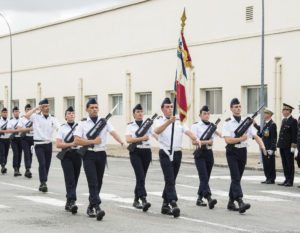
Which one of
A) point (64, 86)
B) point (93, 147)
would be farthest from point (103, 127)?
point (64, 86)

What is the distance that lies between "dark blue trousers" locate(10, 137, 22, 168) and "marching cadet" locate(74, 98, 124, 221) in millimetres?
8914

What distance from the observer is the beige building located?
31.2 m

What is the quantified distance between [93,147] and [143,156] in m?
1.57

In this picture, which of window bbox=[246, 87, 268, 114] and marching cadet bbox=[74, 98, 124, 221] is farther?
window bbox=[246, 87, 268, 114]

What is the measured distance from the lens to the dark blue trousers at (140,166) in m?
12.7

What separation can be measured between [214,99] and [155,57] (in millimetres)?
5044

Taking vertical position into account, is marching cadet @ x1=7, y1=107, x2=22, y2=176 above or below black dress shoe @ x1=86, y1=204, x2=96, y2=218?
above

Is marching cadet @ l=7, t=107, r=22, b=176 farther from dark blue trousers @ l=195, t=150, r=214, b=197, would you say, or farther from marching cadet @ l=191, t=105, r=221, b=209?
dark blue trousers @ l=195, t=150, r=214, b=197

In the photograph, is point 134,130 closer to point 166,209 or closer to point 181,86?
point 181,86

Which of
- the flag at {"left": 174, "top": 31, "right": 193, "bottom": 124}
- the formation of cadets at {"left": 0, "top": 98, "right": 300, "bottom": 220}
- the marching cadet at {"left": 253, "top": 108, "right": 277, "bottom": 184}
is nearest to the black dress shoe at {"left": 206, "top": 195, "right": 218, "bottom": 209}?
the formation of cadets at {"left": 0, "top": 98, "right": 300, "bottom": 220}

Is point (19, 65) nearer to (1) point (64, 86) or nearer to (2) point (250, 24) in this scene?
(1) point (64, 86)

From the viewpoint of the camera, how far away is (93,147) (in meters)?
11.5

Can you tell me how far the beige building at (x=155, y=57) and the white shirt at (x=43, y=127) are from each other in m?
16.3

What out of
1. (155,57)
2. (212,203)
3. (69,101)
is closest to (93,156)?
(212,203)
